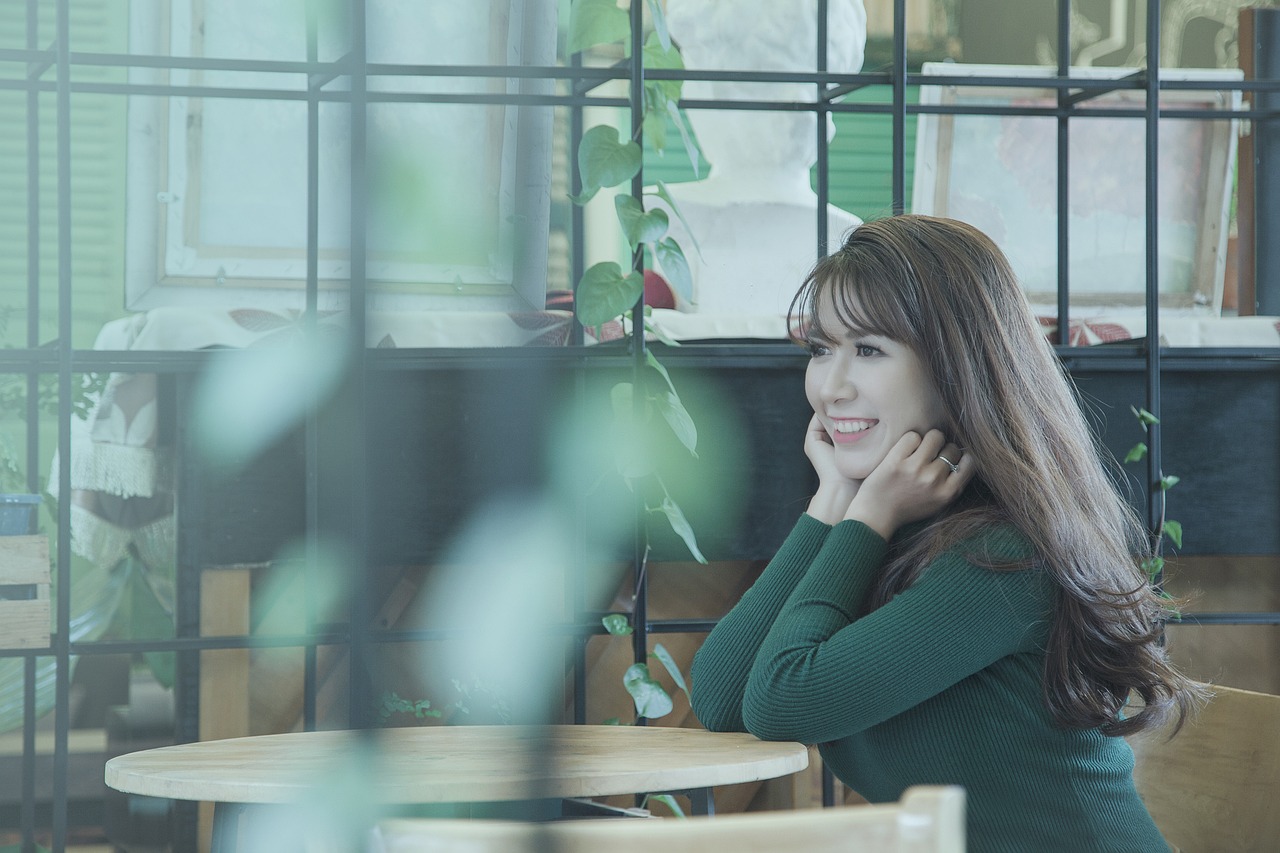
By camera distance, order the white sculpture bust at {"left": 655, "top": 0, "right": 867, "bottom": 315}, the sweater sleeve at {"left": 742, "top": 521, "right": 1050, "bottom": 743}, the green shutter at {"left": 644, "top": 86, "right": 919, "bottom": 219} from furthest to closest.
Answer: the green shutter at {"left": 644, "top": 86, "right": 919, "bottom": 219}, the white sculpture bust at {"left": 655, "top": 0, "right": 867, "bottom": 315}, the sweater sleeve at {"left": 742, "top": 521, "right": 1050, "bottom": 743}

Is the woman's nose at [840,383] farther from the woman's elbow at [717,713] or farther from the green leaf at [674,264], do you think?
the green leaf at [674,264]

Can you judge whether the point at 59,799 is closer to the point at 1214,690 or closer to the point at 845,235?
the point at 845,235

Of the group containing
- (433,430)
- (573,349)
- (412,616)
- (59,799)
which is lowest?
(59,799)

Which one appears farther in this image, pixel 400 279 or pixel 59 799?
pixel 59 799

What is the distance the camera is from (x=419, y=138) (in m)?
0.35

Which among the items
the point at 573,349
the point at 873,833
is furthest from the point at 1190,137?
the point at 873,833

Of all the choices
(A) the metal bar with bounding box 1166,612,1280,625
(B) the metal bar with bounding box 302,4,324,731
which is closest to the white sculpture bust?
(B) the metal bar with bounding box 302,4,324,731

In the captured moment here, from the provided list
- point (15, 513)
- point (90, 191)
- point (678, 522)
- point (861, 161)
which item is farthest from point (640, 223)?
point (861, 161)

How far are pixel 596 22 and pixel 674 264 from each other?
397mm

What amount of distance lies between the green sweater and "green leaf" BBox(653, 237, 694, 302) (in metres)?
0.85

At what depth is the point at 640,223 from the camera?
78.5 inches

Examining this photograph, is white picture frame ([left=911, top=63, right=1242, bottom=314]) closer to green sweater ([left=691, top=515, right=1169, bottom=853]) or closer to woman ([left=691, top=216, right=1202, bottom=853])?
woman ([left=691, top=216, right=1202, bottom=853])

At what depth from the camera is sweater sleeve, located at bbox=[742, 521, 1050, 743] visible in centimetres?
119

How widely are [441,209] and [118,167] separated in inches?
182
